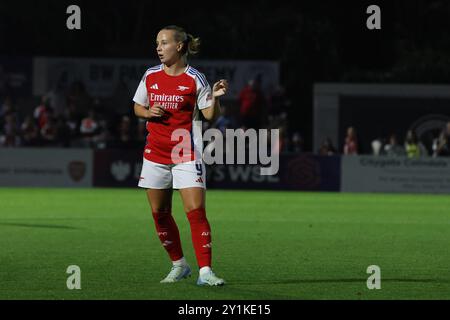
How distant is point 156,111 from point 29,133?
22497mm

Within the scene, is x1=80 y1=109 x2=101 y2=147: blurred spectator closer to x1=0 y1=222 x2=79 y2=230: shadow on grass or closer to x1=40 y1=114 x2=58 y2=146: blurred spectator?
x1=40 y1=114 x2=58 y2=146: blurred spectator

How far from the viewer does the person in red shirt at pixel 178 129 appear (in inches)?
402

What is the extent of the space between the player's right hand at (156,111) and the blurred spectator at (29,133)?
21.9m

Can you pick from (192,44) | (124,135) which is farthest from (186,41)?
(124,135)

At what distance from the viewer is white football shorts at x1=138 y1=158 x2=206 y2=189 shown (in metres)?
10.3

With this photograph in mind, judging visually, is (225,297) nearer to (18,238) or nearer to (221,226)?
(18,238)

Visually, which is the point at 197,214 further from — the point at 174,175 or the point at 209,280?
the point at 209,280

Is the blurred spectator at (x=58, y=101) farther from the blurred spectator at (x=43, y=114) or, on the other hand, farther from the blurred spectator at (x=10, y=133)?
the blurred spectator at (x=10, y=133)

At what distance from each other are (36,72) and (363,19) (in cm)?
1368

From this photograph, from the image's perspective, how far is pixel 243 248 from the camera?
46.3ft

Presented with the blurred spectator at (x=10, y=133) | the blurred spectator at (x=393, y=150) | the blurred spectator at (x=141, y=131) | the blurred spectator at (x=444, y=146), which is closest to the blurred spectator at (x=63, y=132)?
the blurred spectator at (x=10, y=133)

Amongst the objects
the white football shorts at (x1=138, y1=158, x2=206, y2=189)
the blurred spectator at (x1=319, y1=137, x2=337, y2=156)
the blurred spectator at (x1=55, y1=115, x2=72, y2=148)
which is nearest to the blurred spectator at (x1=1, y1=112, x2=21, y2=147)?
the blurred spectator at (x1=55, y1=115, x2=72, y2=148)

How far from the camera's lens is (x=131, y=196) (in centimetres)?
2592

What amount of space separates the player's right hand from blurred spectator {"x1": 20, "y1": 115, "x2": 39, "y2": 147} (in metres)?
21.9
